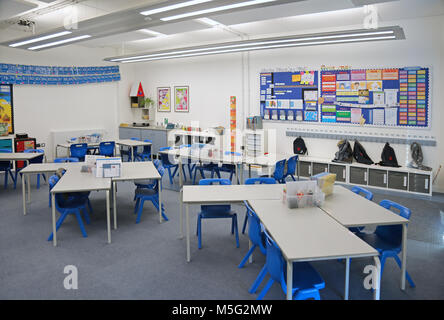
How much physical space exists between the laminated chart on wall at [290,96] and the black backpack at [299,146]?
50cm

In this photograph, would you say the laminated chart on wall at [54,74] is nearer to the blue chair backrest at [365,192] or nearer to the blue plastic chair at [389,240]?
the blue chair backrest at [365,192]

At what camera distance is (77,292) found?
3.46 metres

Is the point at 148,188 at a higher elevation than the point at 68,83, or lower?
lower

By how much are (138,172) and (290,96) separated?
4612 millimetres

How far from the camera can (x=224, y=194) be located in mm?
4273

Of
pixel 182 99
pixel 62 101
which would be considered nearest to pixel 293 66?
pixel 182 99

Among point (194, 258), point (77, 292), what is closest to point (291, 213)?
point (194, 258)

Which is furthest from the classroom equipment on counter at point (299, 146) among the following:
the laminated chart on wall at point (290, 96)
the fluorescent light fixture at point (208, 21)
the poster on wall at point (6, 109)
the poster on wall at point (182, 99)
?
the poster on wall at point (6, 109)

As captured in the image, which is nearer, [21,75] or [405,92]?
[405,92]
